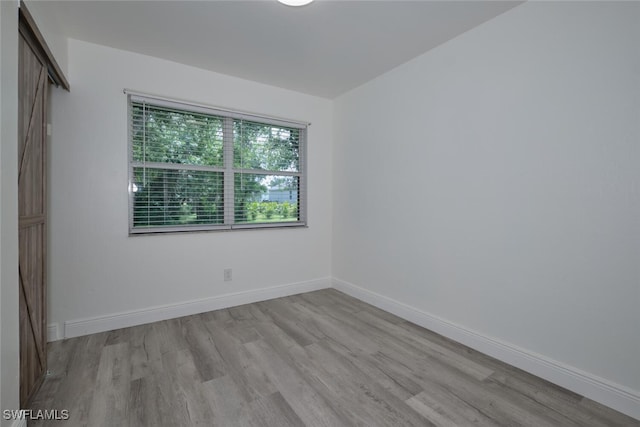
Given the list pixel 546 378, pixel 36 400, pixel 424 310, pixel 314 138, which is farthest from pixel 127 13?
pixel 546 378

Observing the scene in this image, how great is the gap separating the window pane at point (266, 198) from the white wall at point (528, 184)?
1.27 meters

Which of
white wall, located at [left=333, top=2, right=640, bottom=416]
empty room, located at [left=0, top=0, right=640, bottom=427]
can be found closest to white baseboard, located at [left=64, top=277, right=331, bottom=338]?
empty room, located at [left=0, top=0, right=640, bottom=427]

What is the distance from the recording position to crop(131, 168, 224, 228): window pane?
2.86 metres

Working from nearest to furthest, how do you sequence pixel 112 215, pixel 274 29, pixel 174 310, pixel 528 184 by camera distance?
pixel 528 184 → pixel 274 29 → pixel 112 215 → pixel 174 310

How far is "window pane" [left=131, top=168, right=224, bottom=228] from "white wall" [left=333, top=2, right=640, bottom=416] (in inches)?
74.5

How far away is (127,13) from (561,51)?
3007mm

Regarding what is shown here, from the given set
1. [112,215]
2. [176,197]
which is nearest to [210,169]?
[176,197]

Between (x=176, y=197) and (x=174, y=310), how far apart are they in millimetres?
1135

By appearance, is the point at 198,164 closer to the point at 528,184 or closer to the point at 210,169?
the point at 210,169

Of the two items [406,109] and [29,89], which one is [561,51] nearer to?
[406,109]

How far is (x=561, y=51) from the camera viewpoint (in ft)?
6.23

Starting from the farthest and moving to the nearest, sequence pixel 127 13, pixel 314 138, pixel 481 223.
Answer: pixel 314 138 < pixel 481 223 < pixel 127 13

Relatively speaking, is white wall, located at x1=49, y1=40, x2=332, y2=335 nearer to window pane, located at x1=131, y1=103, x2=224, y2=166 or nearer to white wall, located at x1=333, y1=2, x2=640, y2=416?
window pane, located at x1=131, y1=103, x2=224, y2=166

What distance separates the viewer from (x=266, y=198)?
363cm
